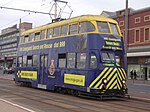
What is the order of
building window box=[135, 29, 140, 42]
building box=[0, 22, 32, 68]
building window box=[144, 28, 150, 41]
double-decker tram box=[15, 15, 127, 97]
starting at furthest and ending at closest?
1. building box=[0, 22, 32, 68]
2. building window box=[135, 29, 140, 42]
3. building window box=[144, 28, 150, 41]
4. double-decker tram box=[15, 15, 127, 97]

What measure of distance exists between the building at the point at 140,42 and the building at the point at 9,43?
168ft

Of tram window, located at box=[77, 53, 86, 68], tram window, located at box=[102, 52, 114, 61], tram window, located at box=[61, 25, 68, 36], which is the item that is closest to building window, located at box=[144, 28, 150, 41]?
tram window, located at box=[61, 25, 68, 36]

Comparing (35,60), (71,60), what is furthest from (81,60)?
(35,60)

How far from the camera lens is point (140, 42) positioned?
163 feet

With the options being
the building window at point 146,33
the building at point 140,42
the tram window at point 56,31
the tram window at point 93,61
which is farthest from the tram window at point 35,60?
the building window at point 146,33

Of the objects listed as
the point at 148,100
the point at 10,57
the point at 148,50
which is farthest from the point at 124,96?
the point at 10,57

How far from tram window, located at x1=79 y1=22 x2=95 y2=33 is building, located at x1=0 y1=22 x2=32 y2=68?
7904cm

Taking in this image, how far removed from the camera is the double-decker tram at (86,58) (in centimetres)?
1752

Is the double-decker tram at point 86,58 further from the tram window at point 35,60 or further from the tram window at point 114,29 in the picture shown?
the tram window at point 35,60

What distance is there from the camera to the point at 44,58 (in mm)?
22734

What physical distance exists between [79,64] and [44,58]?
4962 mm

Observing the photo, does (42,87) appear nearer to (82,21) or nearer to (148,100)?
(82,21)

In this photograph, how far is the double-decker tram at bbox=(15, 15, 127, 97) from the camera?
17516mm

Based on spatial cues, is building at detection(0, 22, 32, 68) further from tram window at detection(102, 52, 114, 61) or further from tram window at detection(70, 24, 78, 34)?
tram window at detection(102, 52, 114, 61)
